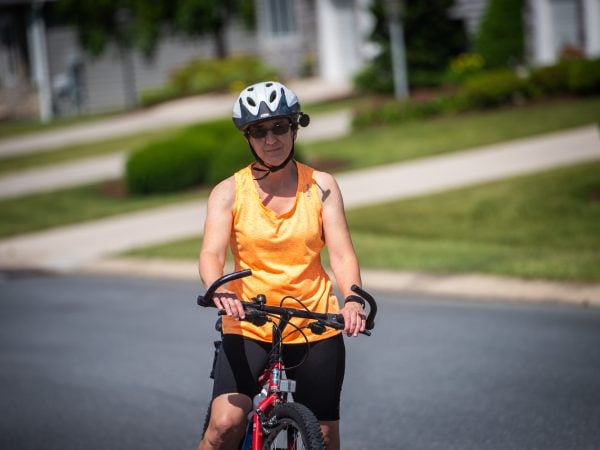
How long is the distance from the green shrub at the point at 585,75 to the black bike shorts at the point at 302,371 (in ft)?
65.8

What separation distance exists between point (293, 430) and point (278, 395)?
0.52 ft

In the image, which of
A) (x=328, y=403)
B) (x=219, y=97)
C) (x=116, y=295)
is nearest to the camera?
(x=328, y=403)

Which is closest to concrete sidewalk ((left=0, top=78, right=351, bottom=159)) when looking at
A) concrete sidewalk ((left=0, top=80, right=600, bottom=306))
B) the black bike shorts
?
concrete sidewalk ((left=0, top=80, right=600, bottom=306))

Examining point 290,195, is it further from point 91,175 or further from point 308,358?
point 91,175

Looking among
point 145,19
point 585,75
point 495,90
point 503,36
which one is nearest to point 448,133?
point 495,90

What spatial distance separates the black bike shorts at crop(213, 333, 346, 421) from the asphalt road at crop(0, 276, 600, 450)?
7.03 ft

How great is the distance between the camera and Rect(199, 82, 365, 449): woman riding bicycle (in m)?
4.79

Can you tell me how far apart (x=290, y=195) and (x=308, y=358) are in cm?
67

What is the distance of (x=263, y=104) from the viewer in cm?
476

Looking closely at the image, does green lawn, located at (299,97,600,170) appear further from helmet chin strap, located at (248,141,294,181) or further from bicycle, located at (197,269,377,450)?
bicycle, located at (197,269,377,450)

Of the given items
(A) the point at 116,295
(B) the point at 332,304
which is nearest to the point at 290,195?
(B) the point at 332,304

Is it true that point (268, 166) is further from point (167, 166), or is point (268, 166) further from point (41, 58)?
point (41, 58)

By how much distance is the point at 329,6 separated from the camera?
38.0 m

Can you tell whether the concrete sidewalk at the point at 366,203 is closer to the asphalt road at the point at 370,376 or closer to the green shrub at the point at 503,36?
the asphalt road at the point at 370,376
